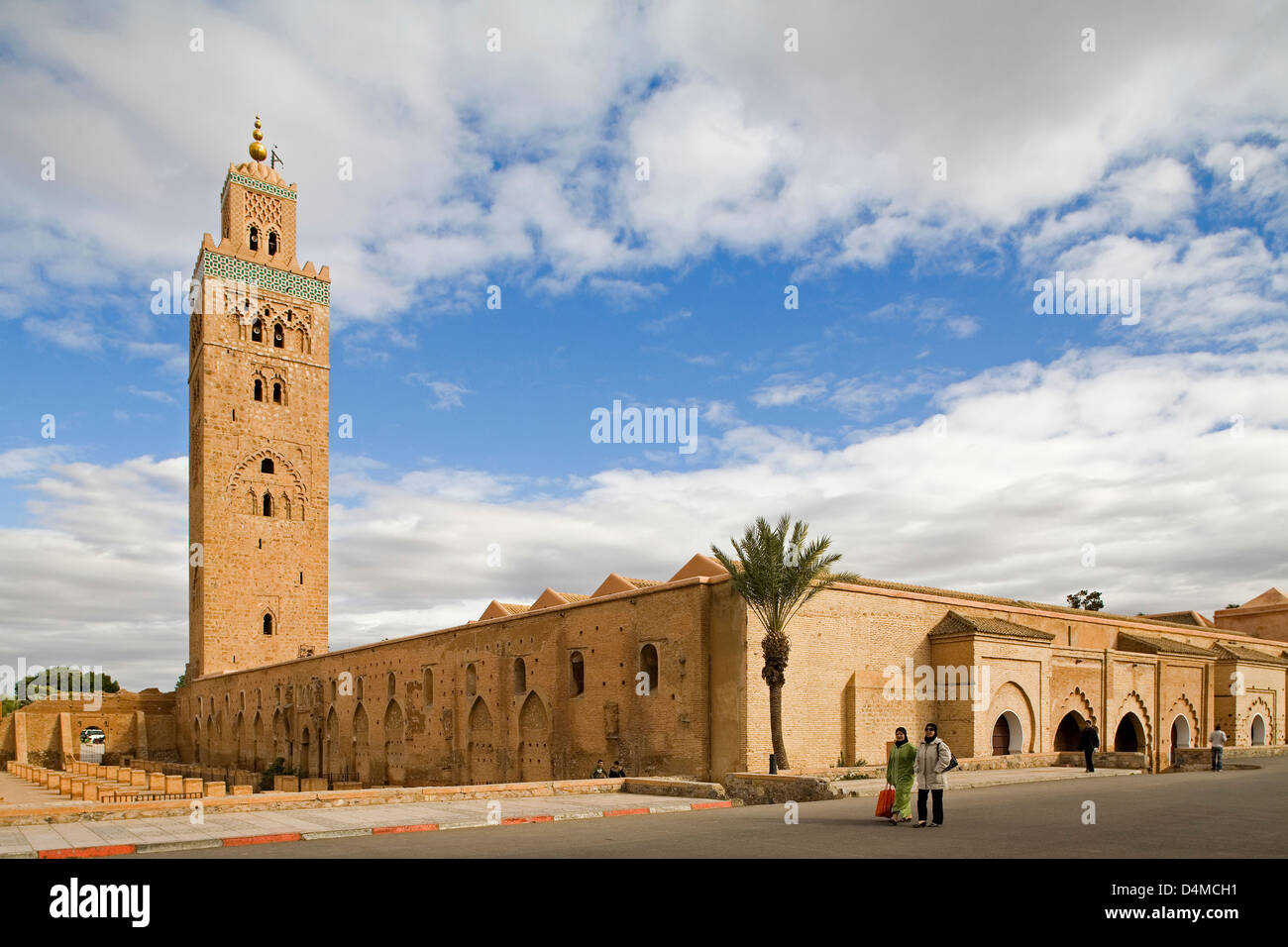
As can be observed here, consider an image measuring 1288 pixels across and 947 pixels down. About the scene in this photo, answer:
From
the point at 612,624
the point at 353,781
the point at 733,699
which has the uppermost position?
the point at 612,624

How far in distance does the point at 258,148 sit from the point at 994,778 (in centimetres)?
5012

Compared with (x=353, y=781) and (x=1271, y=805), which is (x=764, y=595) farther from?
(x=353, y=781)

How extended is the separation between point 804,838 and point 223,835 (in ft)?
19.4

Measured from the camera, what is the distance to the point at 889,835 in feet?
31.5

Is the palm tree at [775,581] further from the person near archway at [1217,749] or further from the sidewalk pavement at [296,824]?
→ the person near archway at [1217,749]

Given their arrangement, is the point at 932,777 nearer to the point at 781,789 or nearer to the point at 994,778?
the point at 781,789

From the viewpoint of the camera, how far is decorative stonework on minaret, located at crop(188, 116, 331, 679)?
45.9m

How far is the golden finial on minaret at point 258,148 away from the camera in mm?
52250

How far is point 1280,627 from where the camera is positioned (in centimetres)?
3994

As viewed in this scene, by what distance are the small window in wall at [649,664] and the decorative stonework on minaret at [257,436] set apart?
30.8 meters

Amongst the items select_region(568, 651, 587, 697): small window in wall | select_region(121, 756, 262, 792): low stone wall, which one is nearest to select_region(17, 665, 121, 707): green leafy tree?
select_region(121, 756, 262, 792): low stone wall

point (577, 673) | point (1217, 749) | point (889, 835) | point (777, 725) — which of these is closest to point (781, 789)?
point (777, 725)
